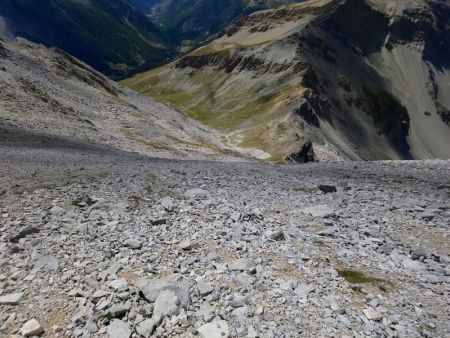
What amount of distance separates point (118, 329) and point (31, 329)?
2281 millimetres

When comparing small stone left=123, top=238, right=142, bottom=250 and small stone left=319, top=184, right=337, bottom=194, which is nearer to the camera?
small stone left=123, top=238, right=142, bottom=250

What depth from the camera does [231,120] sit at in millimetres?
143750

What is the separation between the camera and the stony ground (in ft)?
34.7

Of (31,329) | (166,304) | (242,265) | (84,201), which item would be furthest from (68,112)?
(166,304)

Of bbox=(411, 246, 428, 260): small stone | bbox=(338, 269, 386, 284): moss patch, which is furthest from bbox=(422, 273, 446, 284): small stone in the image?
bbox=(338, 269, 386, 284): moss patch

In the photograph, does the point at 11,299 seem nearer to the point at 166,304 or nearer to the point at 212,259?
the point at 166,304

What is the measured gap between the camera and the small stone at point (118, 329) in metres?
9.91

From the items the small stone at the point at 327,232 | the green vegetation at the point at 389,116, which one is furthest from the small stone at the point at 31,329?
the green vegetation at the point at 389,116

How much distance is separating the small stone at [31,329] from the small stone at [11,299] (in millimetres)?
1042

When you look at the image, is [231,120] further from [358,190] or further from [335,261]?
[335,261]

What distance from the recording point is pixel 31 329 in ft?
32.4

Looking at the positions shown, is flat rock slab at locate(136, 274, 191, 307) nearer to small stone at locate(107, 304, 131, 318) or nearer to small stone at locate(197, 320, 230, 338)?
small stone at locate(107, 304, 131, 318)

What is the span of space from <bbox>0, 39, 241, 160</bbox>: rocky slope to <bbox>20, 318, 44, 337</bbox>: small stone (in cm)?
3132

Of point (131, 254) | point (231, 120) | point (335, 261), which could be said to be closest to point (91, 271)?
point (131, 254)
